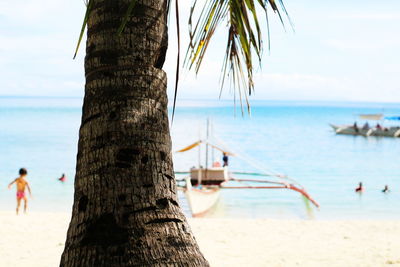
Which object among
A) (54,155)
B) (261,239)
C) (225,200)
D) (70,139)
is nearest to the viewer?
(261,239)

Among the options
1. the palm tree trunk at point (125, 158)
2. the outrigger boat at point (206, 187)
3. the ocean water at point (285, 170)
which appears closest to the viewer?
the palm tree trunk at point (125, 158)

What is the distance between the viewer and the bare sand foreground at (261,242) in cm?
756

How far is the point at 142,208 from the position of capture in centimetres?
272

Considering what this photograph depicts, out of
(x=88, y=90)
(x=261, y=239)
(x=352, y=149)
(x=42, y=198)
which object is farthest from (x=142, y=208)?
(x=352, y=149)

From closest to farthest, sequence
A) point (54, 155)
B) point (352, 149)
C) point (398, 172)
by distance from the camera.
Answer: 1. point (398, 172)
2. point (54, 155)
3. point (352, 149)

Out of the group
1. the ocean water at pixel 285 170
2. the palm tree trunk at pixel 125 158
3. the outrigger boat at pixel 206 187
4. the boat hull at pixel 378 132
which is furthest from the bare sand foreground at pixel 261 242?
the boat hull at pixel 378 132

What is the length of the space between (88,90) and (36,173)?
27.8 m

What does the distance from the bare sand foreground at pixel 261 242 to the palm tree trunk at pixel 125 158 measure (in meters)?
4.69

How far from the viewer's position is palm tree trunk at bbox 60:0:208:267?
8.82 feet

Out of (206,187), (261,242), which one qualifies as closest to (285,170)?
(206,187)

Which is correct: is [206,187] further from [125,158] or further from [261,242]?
[125,158]

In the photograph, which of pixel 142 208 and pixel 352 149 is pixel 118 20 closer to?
pixel 142 208

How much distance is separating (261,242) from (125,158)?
6.90m

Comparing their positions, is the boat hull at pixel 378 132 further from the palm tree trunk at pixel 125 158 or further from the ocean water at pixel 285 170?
the palm tree trunk at pixel 125 158
